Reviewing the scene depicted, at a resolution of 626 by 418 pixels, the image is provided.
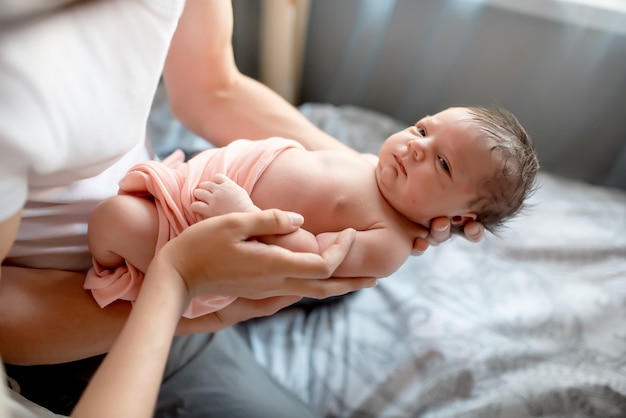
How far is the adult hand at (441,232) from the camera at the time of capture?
2.67ft

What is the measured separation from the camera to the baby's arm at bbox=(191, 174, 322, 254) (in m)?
0.72

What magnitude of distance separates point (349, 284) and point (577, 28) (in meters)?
1.12

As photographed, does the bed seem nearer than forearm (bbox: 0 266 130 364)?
No

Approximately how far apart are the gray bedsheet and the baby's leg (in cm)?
53

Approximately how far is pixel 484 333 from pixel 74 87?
39.1 inches

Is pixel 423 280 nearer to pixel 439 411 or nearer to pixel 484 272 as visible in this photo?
pixel 484 272

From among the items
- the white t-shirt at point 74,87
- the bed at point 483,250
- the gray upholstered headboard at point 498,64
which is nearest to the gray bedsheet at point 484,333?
the bed at point 483,250

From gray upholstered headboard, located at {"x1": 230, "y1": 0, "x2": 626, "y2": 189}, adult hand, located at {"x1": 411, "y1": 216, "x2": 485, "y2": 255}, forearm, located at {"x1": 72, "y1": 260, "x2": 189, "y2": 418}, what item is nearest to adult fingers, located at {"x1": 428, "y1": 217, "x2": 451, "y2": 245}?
adult hand, located at {"x1": 411, "y1": 216, "x2": 485, "y2": 255}

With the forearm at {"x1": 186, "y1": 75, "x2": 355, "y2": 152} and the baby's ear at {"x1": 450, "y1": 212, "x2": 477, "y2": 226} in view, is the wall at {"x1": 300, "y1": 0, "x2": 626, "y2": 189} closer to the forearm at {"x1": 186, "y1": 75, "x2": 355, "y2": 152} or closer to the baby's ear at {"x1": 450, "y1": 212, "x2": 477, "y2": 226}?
the forearm at {"x1": 186, "y1": 75, "x2": 355, "y2": 152}

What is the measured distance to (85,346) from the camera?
0.76m

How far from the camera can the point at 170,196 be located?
737 millimetres

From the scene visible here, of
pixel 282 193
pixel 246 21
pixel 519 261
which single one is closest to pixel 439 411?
pixel 519 261

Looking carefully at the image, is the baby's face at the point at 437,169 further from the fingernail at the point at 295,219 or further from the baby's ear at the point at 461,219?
the fingernail at the point at 295,219

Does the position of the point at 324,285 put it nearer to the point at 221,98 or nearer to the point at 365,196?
the point at 365,196
